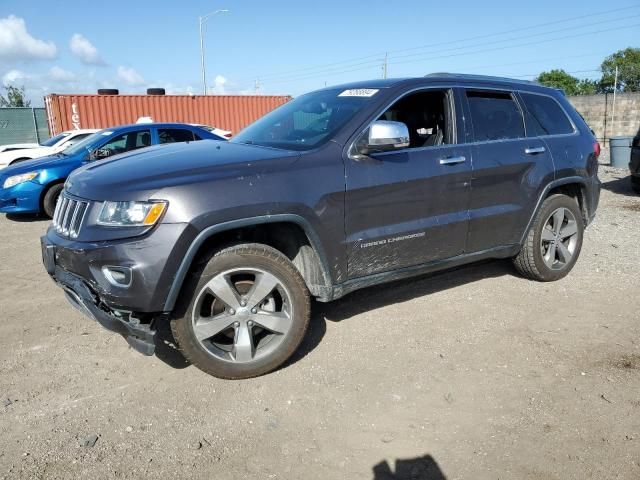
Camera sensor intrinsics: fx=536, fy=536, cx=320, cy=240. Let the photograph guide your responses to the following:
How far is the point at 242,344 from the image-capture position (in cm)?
323

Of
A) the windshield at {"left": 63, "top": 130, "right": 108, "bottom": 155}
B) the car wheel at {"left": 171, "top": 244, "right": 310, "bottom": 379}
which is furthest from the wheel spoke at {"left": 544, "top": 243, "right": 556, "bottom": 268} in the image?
the windshield at {"left": 63, "top": 130, "right": 108, "bottom": 155}

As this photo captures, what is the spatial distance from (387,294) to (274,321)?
1723 millimetres

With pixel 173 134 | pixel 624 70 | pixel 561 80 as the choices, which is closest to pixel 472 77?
pixel 173 134

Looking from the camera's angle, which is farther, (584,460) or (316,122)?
(316,122)

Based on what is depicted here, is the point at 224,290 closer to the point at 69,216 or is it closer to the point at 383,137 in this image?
the point at 69,216

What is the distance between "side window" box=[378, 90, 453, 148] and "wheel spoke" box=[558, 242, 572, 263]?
1737 millimetres

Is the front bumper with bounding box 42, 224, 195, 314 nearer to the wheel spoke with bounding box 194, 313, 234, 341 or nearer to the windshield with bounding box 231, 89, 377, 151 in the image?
the wheel spoke with bounding box 194, 313, 234, 341

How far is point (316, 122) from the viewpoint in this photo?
3977 millimetres

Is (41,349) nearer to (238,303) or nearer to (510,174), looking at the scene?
(238,303)

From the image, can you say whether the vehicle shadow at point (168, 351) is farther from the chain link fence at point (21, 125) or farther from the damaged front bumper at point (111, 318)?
the chain link fence at point (21, 125)

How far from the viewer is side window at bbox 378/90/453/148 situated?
4.15 metres

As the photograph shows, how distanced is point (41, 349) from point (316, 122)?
2558mm

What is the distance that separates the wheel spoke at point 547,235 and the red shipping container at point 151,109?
12.8m

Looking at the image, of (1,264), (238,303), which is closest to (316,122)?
(238,303)
